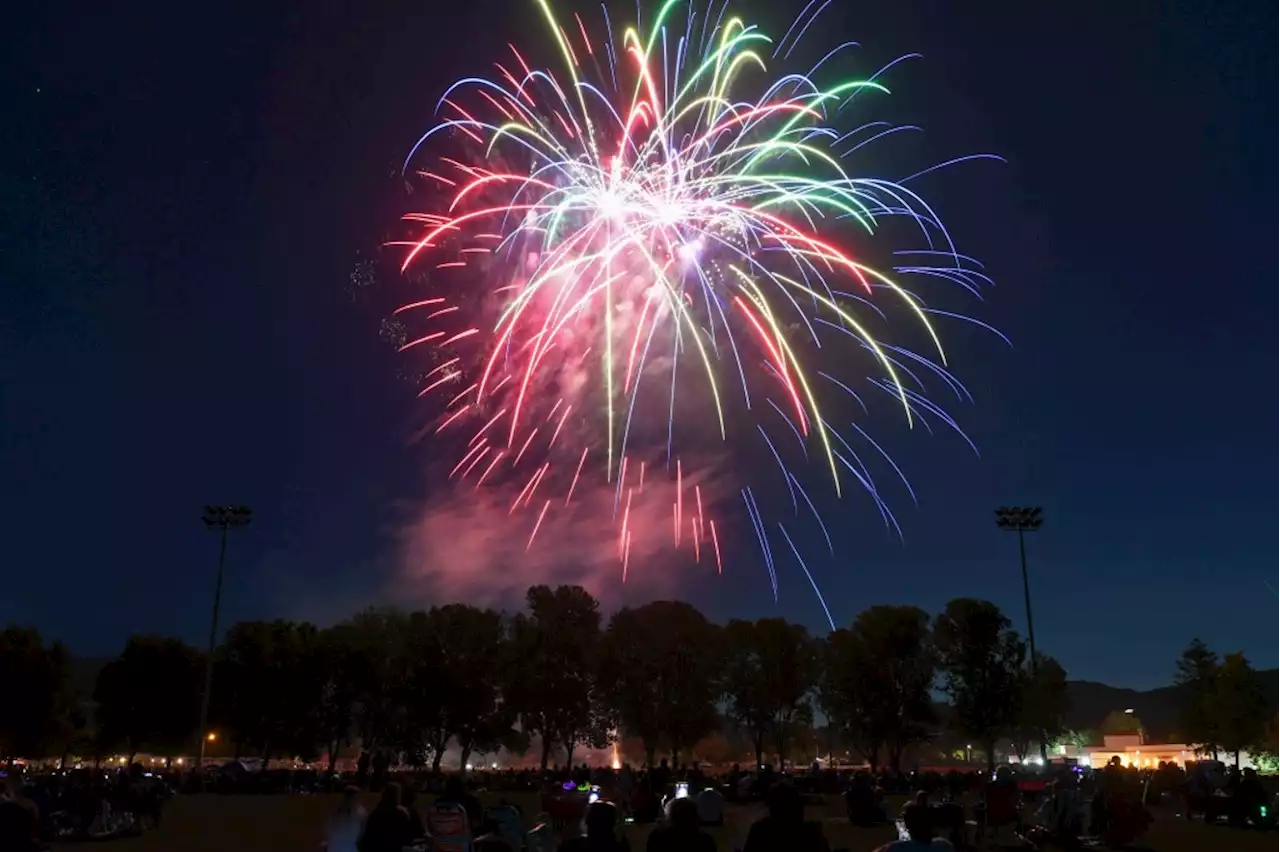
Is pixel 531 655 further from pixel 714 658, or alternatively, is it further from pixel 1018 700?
pixel 1018 700

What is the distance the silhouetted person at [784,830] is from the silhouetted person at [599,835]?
45.5 inches

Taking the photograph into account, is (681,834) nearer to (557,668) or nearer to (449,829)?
(449,829)

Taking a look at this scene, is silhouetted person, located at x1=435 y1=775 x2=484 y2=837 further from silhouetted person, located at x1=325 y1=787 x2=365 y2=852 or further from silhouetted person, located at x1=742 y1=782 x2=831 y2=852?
silhouetted person, located at x1=742 y1=782 x2=831 y2=852

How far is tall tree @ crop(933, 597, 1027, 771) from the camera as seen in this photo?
5922 centimetres

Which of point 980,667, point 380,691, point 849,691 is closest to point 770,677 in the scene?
point 849,691

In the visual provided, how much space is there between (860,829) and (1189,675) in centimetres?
4641

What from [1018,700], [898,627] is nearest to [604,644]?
[898,627]

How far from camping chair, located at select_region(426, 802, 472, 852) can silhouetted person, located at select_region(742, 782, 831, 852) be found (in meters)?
4.98

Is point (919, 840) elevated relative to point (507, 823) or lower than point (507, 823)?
elevated

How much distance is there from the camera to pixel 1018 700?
58.8 meters

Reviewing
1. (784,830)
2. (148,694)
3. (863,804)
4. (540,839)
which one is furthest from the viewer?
(148,694)

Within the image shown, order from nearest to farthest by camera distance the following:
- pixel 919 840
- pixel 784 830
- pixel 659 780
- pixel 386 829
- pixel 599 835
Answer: pixel 784 830 < pixel 919 840 < pixel 599 835 < pixel 386 829 < pixel 659 780

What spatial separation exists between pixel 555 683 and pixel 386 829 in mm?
53348

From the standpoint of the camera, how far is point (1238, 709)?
187 ft
